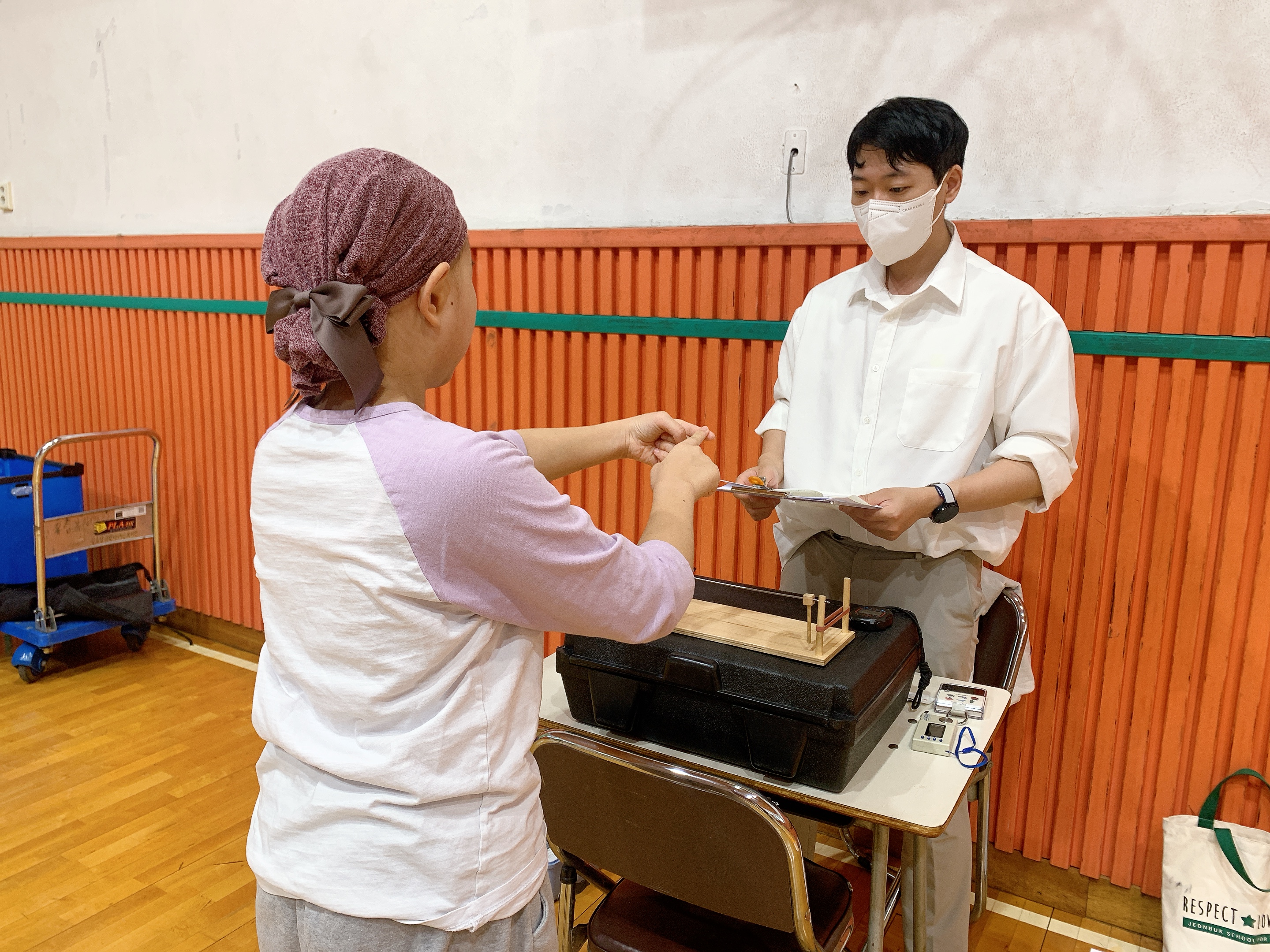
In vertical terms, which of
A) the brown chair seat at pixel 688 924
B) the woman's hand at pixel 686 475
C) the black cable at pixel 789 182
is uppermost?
the black cable at pixel 789 182

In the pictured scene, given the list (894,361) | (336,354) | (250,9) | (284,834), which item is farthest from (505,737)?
(250,9)

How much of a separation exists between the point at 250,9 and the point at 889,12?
279 centimetres

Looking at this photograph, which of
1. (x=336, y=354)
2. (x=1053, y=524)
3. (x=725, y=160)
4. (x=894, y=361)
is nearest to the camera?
(x=336, y=354)

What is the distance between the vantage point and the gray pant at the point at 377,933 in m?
1.03

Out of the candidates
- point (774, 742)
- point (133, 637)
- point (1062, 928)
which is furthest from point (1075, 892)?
point (133, 637)

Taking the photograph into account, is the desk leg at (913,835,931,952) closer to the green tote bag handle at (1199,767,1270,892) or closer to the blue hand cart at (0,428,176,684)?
the green tote bag handle at (1199,767,1270,892)

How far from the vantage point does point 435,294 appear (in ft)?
3.39

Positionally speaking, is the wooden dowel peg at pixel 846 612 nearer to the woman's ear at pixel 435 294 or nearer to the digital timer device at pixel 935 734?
the digital timer device at pixel 935 734

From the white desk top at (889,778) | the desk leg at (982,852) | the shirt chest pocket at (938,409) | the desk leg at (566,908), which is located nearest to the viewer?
the white desk top at (889,778)

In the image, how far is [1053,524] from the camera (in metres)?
2.48

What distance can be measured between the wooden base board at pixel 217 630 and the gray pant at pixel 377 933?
3309mm

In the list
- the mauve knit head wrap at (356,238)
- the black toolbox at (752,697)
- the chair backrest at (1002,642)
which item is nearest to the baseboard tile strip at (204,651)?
the black toolbox at (752,697)

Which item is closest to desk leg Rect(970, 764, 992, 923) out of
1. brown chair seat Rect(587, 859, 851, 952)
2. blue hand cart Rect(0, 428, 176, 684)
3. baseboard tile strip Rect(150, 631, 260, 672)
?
brown chair seat Rect(587, 859, 851, 952)

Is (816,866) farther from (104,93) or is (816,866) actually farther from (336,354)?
(104,93)
